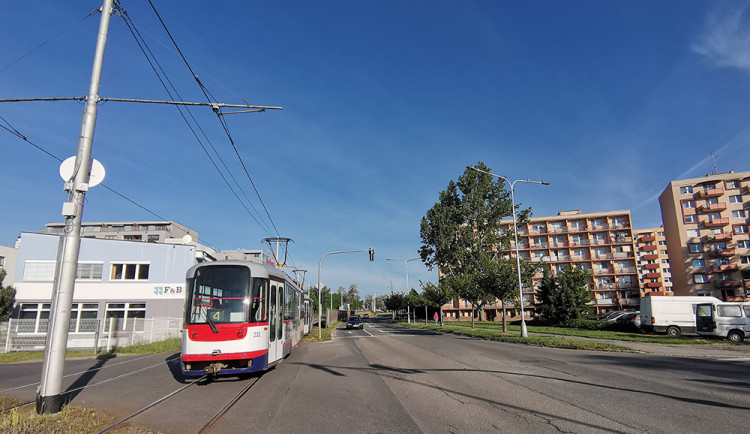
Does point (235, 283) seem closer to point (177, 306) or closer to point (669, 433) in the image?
point (669, 433)

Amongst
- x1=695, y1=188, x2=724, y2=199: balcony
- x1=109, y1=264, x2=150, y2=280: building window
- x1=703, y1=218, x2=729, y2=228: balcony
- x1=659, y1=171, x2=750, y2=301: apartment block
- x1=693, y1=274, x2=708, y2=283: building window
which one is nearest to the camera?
x1=109, y1=264, x2=150, y2=280: building window

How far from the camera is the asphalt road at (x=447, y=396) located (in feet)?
19.8

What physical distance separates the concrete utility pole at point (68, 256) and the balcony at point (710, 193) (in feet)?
250

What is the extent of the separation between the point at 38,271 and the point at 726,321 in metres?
42.6

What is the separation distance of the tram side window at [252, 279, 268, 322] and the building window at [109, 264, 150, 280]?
2220cm

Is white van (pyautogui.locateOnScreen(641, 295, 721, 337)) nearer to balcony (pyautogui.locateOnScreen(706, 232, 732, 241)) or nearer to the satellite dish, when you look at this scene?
the satellite dish

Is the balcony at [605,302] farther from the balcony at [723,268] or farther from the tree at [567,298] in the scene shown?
the tree at [567,298]

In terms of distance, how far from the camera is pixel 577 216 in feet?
243

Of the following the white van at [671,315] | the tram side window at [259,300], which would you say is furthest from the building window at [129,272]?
the white van at [671,315]

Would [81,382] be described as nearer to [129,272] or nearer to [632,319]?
[129,272]

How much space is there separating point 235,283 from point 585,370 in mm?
9686

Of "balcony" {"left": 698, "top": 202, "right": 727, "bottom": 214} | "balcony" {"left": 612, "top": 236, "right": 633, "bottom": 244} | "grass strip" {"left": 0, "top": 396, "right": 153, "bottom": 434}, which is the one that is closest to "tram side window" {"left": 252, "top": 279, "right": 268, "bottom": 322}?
"grass strip" {"left": 0, "top": 396, "right": 153, "bottom": 434}

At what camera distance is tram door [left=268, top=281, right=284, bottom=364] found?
35.9 feet

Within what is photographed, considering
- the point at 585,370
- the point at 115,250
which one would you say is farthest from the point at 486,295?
the point at 115,250
